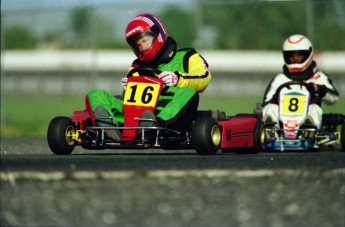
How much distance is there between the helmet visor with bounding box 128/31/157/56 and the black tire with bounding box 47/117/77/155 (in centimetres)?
93

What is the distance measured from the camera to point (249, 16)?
16.0 metres

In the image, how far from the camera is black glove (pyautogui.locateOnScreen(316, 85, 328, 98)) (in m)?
9.03

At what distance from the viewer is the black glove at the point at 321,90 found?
903 centimetres

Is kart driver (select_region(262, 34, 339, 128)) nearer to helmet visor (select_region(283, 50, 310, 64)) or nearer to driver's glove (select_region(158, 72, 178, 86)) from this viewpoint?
helmet visor (select_region(283, 50, 310, 64))

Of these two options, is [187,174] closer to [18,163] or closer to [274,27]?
[18,163]

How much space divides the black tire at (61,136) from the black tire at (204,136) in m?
0.93

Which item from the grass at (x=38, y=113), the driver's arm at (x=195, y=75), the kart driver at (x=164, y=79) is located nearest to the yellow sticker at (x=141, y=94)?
the kart driver at (x=164, y=79)

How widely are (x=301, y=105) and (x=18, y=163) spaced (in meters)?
6.35

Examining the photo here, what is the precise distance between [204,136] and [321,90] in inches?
111

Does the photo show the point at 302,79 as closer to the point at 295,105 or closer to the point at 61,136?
the point at 295,105

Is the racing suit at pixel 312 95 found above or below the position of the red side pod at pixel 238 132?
above

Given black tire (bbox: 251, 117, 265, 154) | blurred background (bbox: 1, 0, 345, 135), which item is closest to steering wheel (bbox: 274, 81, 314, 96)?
black tire (bbox: 251, 117, 265, 154)

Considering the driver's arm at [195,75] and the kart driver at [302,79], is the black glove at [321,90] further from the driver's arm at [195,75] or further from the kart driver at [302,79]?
the driver's arm at [195,75]

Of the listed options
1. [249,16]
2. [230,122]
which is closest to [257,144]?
[230,122]
